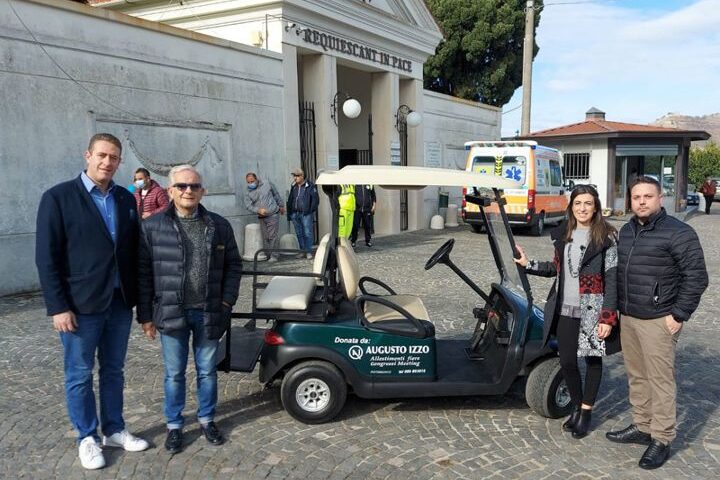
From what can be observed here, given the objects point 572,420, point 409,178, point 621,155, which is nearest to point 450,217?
point 621,155

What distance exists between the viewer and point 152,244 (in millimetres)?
3242

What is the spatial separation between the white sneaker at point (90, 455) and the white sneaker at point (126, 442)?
18cm

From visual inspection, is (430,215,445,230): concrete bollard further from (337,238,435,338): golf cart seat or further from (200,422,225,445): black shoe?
(200,422,225,445): black shoe

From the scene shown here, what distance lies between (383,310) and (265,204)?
21.5 feet

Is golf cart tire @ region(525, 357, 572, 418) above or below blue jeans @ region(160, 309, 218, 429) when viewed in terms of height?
below

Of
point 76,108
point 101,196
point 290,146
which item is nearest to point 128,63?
point 76,108

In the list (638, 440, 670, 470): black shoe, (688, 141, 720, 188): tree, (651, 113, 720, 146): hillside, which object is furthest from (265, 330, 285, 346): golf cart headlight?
(651, 113, 720, 146): hillside

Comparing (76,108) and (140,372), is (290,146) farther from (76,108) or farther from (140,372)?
(140,372)

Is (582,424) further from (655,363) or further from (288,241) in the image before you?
(288,241)

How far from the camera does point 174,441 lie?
340 centimetres

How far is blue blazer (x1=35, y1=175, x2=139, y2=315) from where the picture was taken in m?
2.95

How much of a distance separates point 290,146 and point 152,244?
27.5 ft

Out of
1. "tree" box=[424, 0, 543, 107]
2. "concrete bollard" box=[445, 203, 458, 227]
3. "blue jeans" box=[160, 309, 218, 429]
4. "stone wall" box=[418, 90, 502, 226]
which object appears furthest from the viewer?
"tree" box=[424, 0, 543, 107]

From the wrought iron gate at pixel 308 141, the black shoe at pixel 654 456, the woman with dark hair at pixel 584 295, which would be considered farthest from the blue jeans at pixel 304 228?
the black shoe at pixel 654 456
